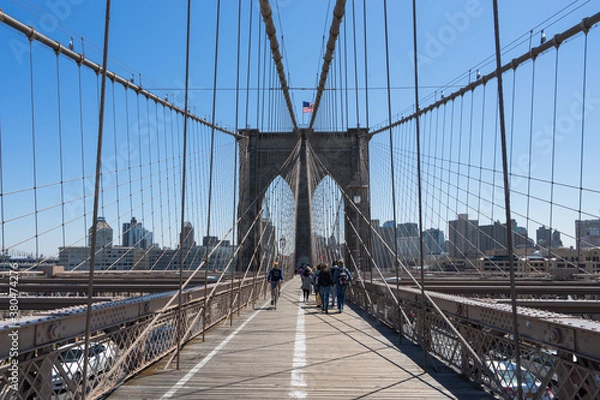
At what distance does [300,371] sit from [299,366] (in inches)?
8.8

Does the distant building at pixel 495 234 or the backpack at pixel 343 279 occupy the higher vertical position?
the distant building at pixel 495 234

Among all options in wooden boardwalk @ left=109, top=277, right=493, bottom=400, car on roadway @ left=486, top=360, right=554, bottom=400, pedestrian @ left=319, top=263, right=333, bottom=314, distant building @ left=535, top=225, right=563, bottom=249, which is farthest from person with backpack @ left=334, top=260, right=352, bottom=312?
car on roadway @ left=486, top=360, right=554, bottom=400

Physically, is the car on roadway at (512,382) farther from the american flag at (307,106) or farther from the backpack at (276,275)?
the american flag at (307,106)

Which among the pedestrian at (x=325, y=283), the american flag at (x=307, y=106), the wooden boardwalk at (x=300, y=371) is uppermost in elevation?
the american flag at (x=307, y=106)

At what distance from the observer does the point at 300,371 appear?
4.60m

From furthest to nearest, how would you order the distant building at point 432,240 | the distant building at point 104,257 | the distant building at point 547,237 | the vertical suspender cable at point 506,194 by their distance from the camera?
the distant building at point 432,240 → the distant building at point 104,257 → the distant building at point 547,237 → the vertical suspender cable at point 506,194

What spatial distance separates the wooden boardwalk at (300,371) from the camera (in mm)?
3857

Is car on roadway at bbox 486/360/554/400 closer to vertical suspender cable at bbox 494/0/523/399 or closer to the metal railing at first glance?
the metal railing

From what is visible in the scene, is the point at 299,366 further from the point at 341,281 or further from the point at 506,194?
the point at 341,281

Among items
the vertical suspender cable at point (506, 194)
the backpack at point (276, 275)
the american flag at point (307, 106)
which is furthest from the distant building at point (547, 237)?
the american flag at point (307, 106)

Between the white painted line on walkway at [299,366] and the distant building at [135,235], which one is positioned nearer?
the white painted line on walkway at [299,366]

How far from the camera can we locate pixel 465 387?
4023 mm

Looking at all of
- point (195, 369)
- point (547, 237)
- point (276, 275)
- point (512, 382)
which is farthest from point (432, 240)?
point (512, 382)

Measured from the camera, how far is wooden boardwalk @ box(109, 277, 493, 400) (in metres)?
3.86
